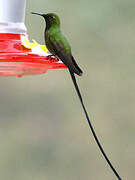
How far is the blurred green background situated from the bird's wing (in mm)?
3313

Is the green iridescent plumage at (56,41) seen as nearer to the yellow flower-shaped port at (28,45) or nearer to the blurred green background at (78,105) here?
the yellow flower-shaped port at (28,45)

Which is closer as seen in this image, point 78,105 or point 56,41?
point 56,41

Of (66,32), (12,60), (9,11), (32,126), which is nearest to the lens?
(12,60)

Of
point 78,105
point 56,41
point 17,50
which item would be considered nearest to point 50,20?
→ point 56,41

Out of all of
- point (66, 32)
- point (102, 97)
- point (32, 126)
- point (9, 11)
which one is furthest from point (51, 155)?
point (9, 11)

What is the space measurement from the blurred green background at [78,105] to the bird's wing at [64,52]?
3.31 m

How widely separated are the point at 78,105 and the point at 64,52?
160 inches

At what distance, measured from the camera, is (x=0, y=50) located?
124 inches

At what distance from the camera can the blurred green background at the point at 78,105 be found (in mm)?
6734

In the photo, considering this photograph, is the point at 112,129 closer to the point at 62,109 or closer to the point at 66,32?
the point at 62,109

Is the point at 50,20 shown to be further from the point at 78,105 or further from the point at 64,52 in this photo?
the point at 78,105

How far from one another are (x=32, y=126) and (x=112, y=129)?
0.90 m

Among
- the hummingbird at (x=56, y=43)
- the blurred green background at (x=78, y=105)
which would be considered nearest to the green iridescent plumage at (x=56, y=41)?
the hummingbird at (x=56, y=43)

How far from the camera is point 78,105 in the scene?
7219 mm
